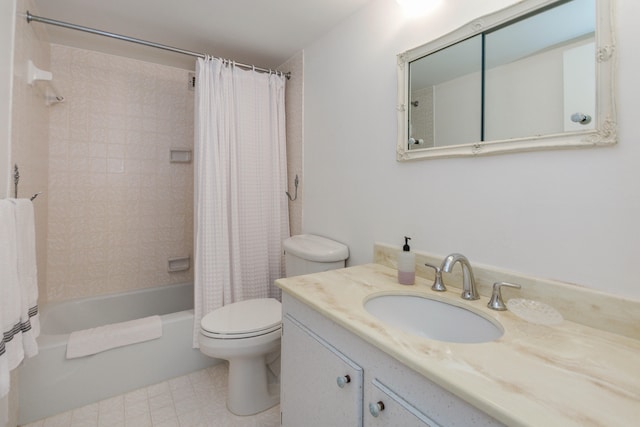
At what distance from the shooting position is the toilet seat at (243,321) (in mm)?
1478

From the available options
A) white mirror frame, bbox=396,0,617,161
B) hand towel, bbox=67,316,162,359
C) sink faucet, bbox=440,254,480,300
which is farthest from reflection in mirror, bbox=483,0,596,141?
hand towel, bbox=67,316,162,359

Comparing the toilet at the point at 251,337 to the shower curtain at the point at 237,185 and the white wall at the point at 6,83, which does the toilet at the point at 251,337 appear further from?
the white wall at the point at 6,83

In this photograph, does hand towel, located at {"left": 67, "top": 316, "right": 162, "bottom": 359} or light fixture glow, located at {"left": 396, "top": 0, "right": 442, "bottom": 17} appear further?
hand towel, located at {"left": 67, "top": 316, "right": 162, "bottom": 359}

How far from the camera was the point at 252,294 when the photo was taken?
2076 mm

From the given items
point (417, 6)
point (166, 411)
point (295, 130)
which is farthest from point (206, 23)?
point (166, 411)

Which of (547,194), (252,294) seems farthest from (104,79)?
(547,194)

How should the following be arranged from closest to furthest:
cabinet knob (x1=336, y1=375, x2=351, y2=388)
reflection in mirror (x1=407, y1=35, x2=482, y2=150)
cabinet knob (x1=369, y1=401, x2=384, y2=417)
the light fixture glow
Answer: cabinet knob (x1=369, y1=401, x2=384, y2=417) < cabinet knob (x1=336, y1=375, x2=351, y2=388) < reflection in mirror (x1=407, y1=35, x2=482, y2=150) < the light fixture glow

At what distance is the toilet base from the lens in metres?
1.55

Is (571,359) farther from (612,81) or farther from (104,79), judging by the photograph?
(104,79)

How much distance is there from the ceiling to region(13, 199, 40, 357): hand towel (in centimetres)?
114

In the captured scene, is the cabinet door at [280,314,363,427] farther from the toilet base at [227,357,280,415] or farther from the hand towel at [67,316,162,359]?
the hand towel at [67,316,162,359]

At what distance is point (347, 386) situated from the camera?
83 centimetres

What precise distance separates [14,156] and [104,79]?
3.57ft

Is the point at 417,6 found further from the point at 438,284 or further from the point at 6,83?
the point at 6,83
